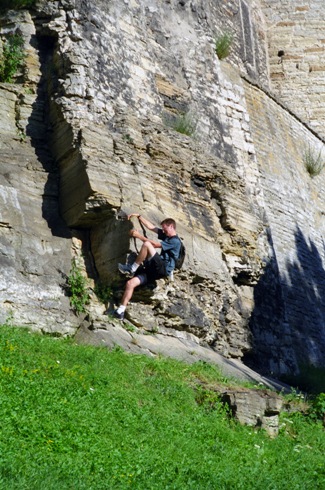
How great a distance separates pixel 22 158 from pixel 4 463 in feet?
18.6

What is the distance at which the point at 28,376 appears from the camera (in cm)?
723

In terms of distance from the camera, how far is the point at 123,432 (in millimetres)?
6906

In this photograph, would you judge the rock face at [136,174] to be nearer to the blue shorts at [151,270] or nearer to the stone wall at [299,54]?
the blue shorts at [151,270]

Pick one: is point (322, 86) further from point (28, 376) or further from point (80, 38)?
point (28, 376)

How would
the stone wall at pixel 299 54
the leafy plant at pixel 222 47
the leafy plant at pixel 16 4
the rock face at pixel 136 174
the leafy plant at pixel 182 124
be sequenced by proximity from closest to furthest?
the rock face at pixel 136 174, the leafy plant at pixel 16 4, the leafy plant at pixel 182 124, the leafy plant at pixel 222 47, the stone wall at pixel 299 54

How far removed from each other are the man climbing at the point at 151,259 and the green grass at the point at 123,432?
3.42ft

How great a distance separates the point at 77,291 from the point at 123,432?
336cm

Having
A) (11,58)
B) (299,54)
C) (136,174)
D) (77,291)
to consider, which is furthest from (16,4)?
(299,54)

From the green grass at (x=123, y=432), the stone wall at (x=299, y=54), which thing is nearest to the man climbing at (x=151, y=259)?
the green grass at (x=123, y=432)

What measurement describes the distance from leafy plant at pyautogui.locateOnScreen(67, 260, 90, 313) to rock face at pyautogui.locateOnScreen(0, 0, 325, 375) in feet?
0.30

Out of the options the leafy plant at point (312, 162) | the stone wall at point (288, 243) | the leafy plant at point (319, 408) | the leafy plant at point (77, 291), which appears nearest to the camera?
the leafy plant at point (319, 408)

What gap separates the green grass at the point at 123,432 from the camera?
19.6ft

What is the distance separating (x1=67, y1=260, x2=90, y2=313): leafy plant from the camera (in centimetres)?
999

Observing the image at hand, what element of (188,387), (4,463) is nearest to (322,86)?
(188,387)
